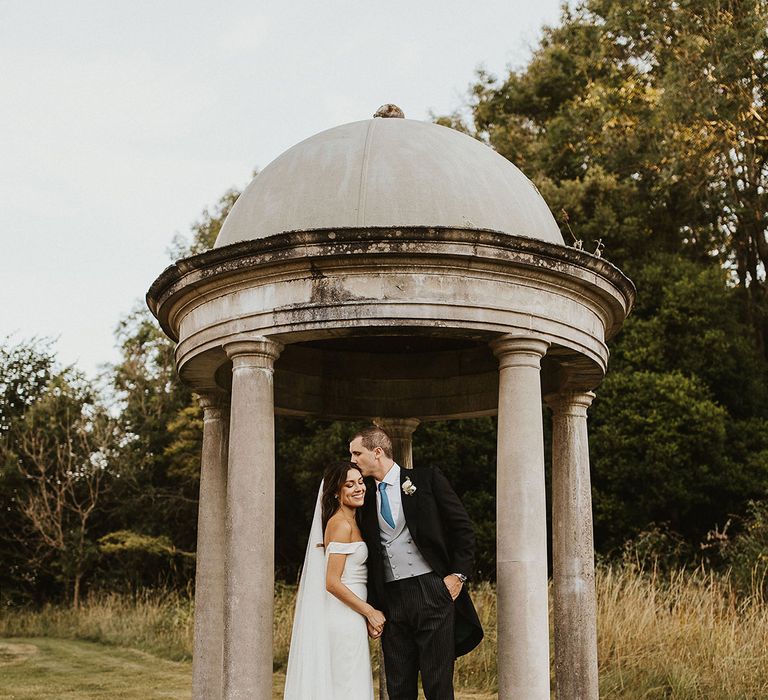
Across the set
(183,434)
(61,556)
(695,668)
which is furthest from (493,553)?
(61,556)

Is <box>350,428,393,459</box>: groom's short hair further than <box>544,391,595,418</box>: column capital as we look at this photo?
No

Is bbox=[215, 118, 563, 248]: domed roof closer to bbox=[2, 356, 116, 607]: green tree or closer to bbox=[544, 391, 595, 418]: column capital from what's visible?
bbox=[544, 391, 595, 418]: column capital

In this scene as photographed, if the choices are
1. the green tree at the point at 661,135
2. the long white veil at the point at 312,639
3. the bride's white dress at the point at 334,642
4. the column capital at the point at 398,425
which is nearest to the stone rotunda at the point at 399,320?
the long white veil at the point at 312,639

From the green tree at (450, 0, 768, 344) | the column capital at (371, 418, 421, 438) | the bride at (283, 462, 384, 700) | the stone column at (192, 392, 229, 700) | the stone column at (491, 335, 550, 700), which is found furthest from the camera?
the green tree at (450, 0, 768, 344)

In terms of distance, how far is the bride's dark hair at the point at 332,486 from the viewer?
9.23 m

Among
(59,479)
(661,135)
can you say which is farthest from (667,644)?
(59,479)

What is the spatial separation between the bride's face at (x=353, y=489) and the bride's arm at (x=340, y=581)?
0.22 metres

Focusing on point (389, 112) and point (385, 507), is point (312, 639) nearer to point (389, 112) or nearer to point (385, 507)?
point (385, 507)

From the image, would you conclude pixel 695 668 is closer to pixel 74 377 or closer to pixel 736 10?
pixel 736 10

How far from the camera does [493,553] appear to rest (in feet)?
87.8

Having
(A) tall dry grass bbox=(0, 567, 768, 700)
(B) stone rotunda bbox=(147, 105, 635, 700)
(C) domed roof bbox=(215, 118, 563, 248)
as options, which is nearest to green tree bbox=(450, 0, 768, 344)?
(A) tall dry grass bbox=(0, 567, 768, 700)

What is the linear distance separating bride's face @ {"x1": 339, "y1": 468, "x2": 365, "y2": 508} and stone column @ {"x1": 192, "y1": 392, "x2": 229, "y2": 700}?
3.06 meters

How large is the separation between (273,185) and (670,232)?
2382cm

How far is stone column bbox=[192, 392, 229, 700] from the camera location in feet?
38.7
